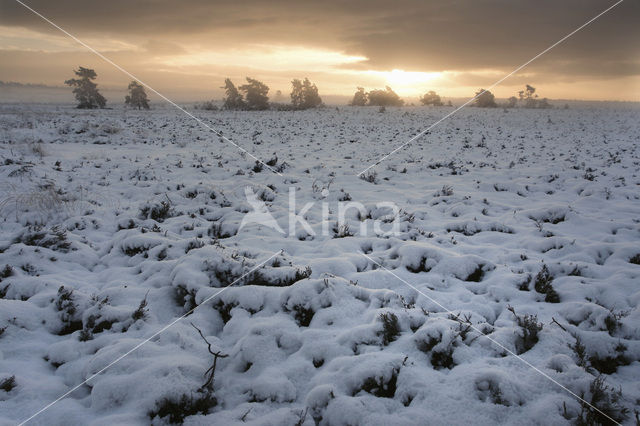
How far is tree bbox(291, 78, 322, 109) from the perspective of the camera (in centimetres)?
4709

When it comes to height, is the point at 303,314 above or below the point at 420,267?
below

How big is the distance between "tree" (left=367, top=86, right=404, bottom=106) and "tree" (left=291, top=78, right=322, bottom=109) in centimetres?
891

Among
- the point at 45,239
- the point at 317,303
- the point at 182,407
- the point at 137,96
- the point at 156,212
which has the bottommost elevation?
the point at 182,407

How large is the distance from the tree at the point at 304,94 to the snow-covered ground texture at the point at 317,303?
40676 mm

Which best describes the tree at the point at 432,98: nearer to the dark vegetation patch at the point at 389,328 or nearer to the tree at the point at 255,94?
the tree at the point at 255,94

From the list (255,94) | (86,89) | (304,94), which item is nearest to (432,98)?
(304,94)

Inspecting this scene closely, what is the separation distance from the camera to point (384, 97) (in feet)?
164

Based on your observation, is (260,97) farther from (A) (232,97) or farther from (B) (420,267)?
(B) (420,267)

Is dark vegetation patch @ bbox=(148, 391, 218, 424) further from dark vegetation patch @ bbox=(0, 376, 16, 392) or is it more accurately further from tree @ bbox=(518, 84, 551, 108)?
tree @ bbox=(518, 84, 551, 108)

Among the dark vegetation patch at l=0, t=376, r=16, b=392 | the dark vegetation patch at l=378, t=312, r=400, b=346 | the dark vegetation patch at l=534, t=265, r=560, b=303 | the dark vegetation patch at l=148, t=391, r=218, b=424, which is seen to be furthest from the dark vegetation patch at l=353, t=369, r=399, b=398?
the dark vegetation patch at l=0, t=376, r=16, b=392

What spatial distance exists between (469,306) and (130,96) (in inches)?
2056

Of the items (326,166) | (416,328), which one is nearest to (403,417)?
(416,328)

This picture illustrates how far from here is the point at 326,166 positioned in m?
12.4

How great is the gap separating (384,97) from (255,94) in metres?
19.6
